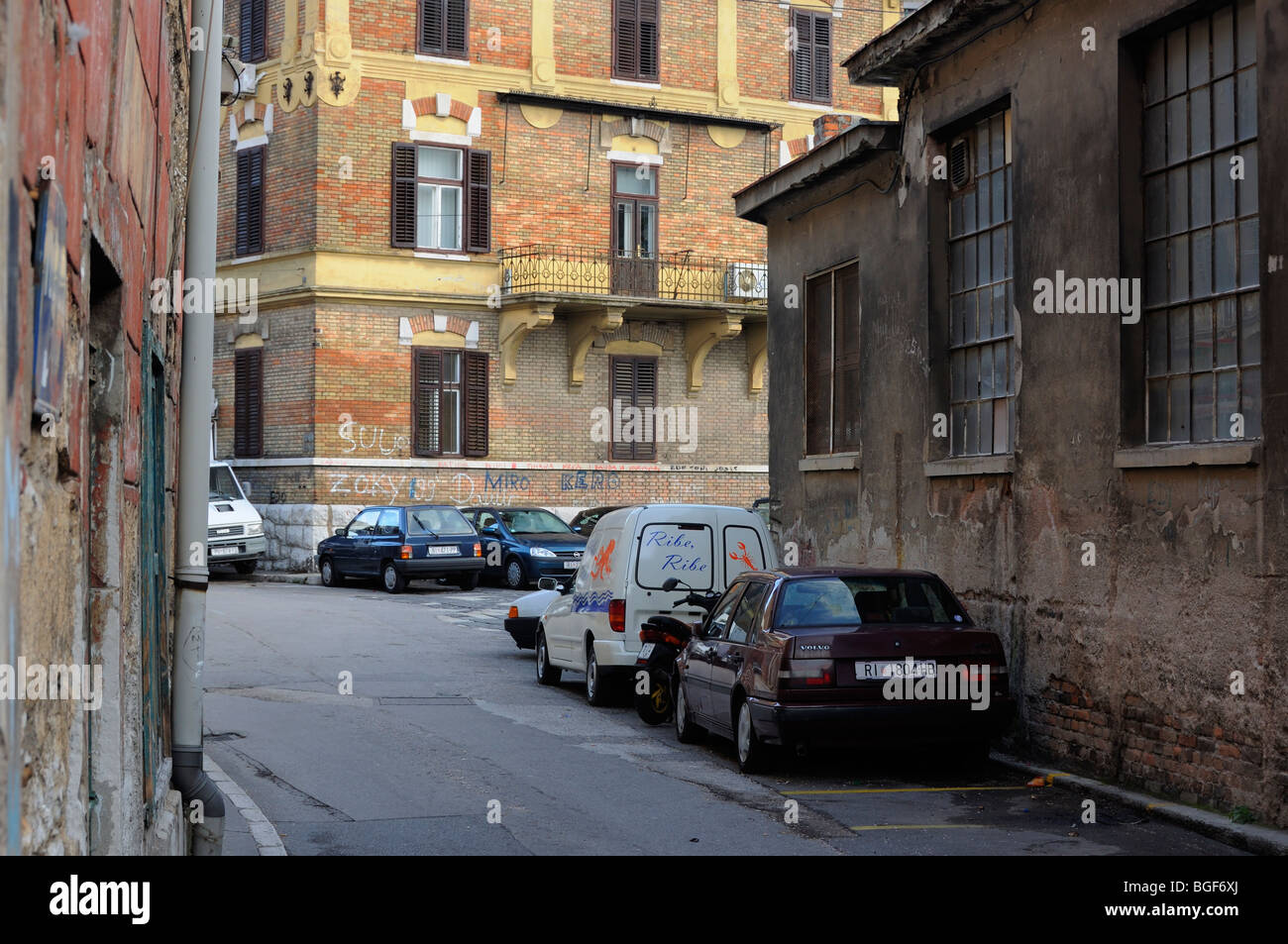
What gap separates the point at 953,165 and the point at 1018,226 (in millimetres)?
1884

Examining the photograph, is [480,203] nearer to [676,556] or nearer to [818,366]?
[818,366]

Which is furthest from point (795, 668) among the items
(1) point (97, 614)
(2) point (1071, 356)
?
(1) point (97, 614)

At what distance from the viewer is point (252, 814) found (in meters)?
9.40

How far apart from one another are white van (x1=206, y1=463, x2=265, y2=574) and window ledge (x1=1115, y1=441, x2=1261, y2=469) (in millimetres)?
22828

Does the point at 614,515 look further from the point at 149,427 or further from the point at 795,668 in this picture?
the point at 149,427

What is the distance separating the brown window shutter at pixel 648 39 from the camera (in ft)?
115

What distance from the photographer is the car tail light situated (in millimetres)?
10539

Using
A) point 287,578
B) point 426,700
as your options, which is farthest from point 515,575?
point 426,700

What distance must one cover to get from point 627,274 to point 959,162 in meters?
20.6

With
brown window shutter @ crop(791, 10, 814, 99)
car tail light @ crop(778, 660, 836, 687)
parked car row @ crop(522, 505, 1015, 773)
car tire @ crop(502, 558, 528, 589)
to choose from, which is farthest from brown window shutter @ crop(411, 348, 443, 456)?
car tail light @ crop(778, 660, 836, 687)

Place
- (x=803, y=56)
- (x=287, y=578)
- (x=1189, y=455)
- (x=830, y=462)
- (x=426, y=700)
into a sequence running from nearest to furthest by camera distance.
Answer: (x=1189, y=455), (x=426, y=700), (x=830, y=462), (x=287, y=578), (x=803, y=56)

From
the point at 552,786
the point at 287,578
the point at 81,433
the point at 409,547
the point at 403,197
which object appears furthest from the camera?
the point at 403,197

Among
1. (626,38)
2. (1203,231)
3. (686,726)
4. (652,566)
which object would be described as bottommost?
(686,726)

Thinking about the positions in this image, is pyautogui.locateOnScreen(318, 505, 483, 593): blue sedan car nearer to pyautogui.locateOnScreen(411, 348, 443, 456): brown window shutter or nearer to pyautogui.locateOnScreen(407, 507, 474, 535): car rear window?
pyautogui.locateOnScreen(407, 507, 474, 535): car rear window
